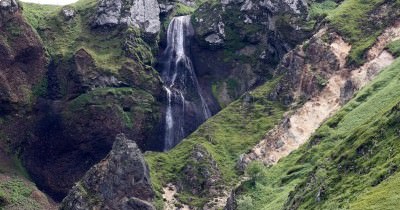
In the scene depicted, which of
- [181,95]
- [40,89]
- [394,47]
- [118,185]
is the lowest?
[118,185]

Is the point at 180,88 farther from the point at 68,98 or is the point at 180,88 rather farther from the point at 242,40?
the point at 68,98

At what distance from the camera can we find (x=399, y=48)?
103m

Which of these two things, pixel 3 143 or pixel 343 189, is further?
pixel 3 143

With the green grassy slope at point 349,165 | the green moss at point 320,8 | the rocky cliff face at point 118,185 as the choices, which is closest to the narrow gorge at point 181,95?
the rocky cliff face at point 118,185

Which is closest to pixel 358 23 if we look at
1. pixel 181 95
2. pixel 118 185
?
pixel 181 95

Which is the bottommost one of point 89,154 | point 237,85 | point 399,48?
point 89,154

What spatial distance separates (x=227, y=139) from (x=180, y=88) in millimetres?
22923

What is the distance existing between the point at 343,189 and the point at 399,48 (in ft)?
167

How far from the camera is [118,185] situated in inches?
3671

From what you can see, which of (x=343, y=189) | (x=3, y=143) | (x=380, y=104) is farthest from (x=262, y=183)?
(x=3, y=143)

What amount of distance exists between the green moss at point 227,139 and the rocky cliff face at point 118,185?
3766mm

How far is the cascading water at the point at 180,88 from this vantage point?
122 meters

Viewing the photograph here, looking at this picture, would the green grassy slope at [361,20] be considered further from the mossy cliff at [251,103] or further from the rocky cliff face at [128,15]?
the rocky cliff face at [128,15]

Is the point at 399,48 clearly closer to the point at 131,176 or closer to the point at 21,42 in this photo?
the point at 131,176
